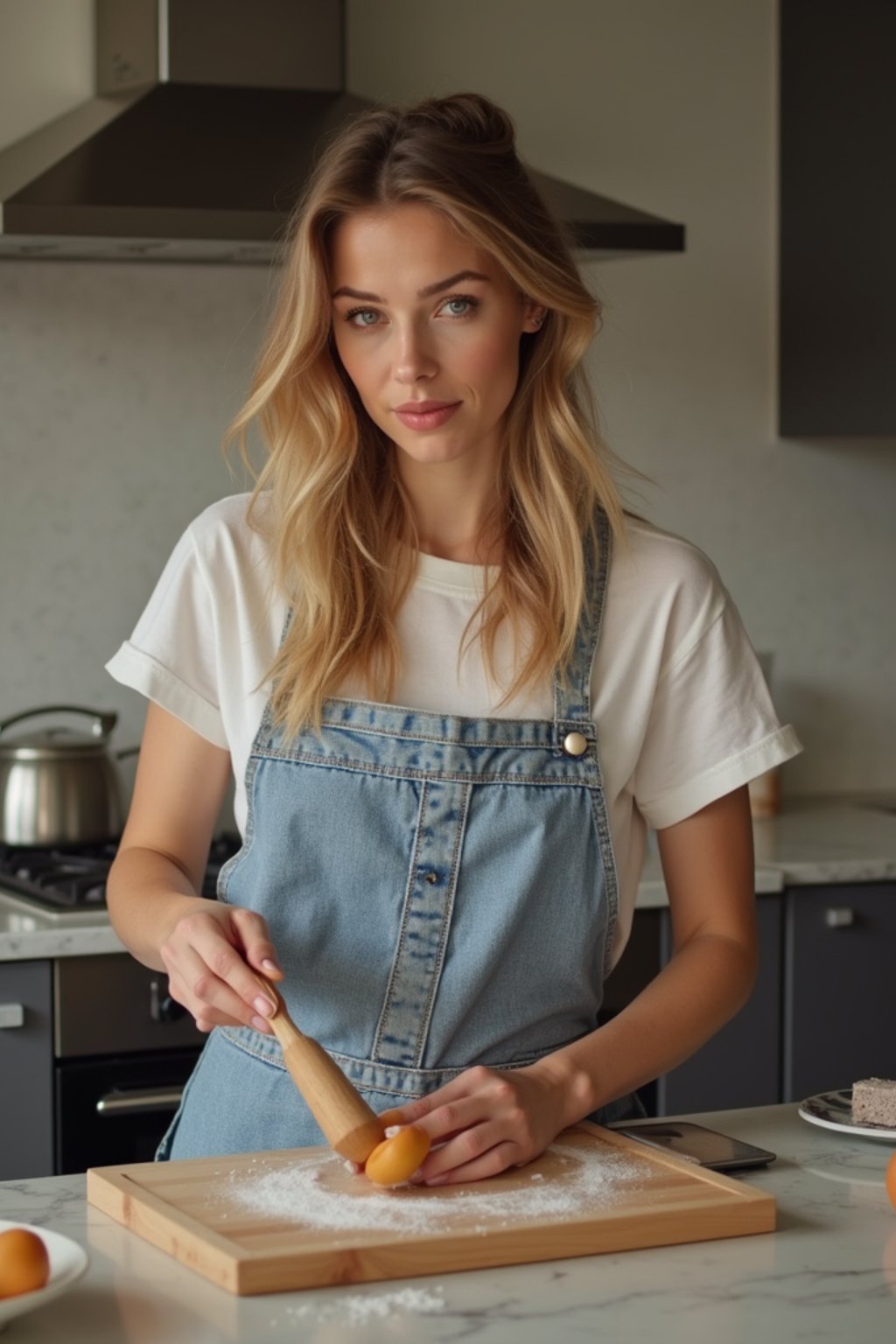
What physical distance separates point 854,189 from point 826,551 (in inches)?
24.5

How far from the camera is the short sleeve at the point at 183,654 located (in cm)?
160

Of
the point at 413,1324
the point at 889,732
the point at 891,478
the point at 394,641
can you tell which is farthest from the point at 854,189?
the point at 413,1324

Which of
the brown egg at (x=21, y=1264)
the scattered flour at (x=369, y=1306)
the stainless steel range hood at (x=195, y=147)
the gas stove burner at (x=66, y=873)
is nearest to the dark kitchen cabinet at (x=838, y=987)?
the gas stove burner at (x=66, y=873)

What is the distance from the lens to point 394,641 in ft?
5.25

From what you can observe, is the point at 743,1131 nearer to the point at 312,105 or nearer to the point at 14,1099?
the point at 14,1099

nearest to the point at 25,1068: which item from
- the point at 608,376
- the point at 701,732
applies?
the point at 701,732

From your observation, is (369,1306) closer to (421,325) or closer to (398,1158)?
(398,1158)

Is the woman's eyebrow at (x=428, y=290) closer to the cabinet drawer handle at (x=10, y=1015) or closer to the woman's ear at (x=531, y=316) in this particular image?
the woman's ear at (x=531, y=316)

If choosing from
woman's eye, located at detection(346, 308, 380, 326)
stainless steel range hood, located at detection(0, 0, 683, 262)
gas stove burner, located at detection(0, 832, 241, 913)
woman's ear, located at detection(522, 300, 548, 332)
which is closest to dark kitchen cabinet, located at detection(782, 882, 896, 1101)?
gas stove burner, located at detection(0, 832, 241, 913)

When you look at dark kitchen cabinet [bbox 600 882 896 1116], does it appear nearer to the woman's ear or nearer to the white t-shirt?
the white t-shirt

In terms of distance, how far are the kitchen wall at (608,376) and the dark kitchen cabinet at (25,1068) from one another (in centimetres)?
67

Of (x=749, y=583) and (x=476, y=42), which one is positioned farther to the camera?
(x=749, y=583)

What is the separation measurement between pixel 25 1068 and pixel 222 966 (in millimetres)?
1019

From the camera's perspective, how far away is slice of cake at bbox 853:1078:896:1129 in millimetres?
1418
